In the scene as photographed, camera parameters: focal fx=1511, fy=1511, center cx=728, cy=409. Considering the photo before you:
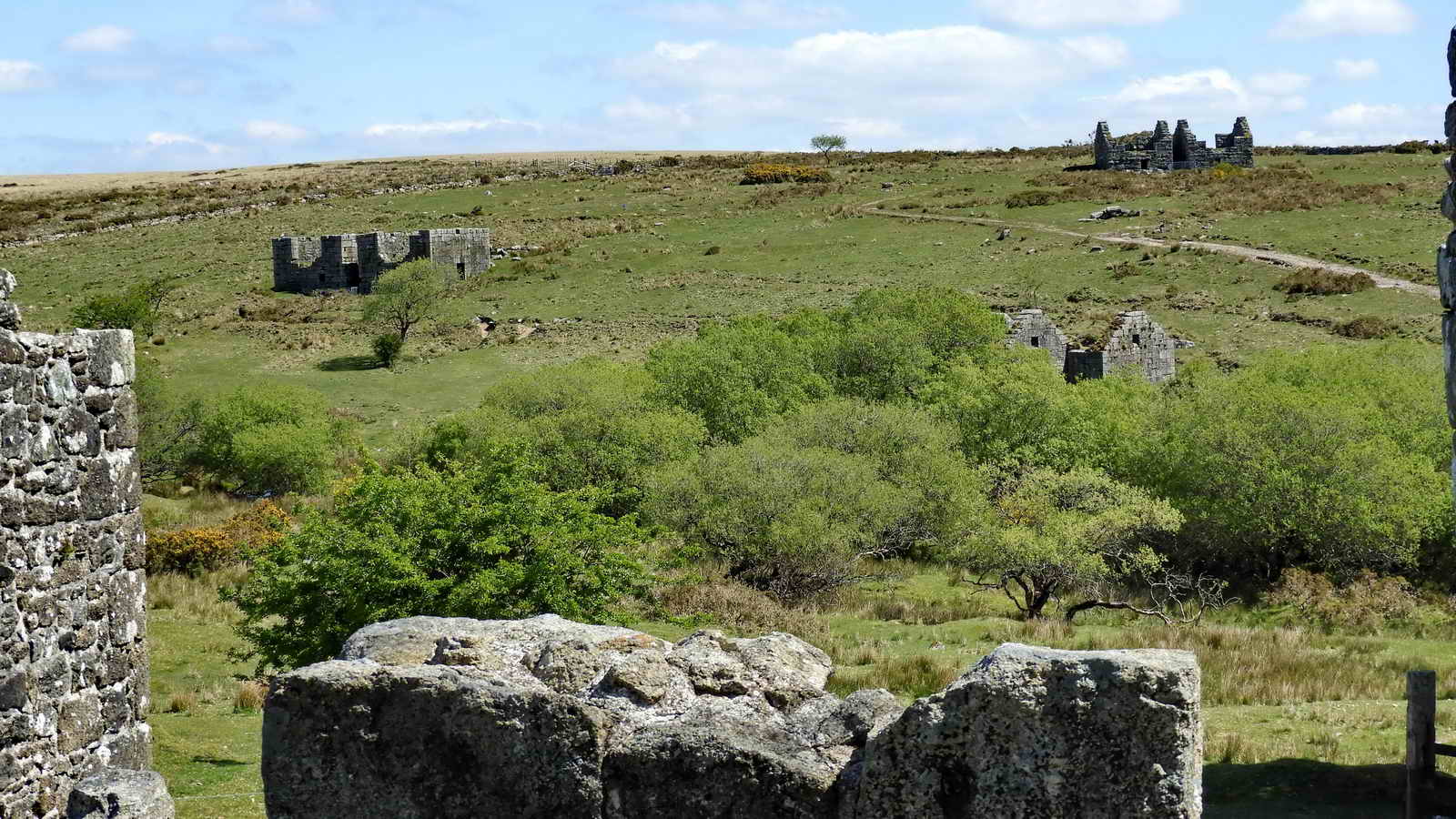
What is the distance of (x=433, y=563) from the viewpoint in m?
Answer: 18.0

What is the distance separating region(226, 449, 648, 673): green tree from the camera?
56.6ft

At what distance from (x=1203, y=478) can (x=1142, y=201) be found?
1721 inches

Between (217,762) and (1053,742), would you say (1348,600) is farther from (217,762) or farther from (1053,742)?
(1053,742)

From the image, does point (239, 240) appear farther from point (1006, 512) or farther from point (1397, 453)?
point (1397, 453)

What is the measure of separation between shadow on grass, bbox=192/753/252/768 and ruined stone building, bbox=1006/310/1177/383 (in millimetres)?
33175

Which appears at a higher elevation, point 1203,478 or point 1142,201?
point 1142,201

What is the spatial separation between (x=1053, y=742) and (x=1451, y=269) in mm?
6460

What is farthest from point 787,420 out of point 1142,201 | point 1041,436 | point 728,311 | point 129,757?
point 1142,201

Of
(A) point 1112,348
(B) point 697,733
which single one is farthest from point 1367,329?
(B) point 697,733

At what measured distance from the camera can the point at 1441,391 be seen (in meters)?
34.2

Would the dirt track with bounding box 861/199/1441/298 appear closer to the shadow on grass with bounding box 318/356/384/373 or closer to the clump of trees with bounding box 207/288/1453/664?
the clump of trees with bounding box 207/288/1453/664

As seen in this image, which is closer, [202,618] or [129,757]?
[129,757]

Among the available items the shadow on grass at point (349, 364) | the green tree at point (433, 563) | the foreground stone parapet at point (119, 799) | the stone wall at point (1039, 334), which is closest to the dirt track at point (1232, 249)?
the stone wall at point (1039, 334)

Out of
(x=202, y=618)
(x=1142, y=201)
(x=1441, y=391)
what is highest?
(x=1142, y=201)
